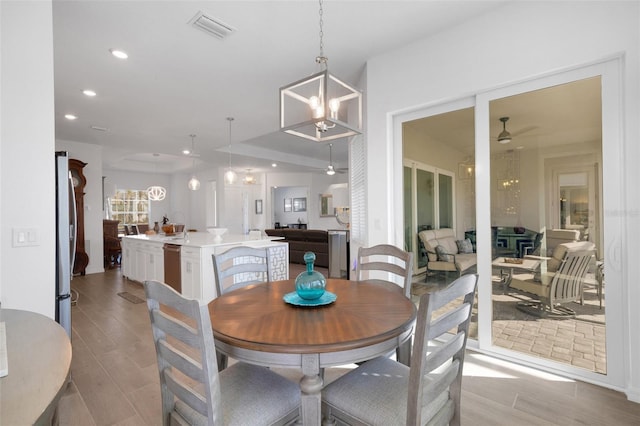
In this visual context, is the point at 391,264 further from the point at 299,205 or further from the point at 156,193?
the point at 299,205

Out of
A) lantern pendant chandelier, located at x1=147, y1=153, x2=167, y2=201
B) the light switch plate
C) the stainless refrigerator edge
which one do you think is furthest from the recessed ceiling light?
lantern pendant chandelier, located at x1=147, y1=153, x2=167, y2=201

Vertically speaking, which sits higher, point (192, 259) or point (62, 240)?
point (62, 240)

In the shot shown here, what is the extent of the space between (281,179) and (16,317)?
981cm

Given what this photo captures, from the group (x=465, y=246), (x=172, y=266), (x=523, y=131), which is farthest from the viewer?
(x=172, y=266)

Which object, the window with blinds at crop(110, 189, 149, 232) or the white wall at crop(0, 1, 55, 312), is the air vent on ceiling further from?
the window with blinds at crop(110, 189, 149, 232)

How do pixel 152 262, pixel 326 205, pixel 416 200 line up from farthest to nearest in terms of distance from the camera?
pixel 326 205 → pixel 152 262 → pixel 416 200

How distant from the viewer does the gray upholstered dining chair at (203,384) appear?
103cm

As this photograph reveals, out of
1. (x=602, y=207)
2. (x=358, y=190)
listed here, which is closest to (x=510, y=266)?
(x=602, y=207)

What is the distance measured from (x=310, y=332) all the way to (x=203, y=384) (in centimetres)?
42

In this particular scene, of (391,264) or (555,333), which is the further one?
(555,333)

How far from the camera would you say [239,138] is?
6316 mm

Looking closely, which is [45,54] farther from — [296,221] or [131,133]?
[296,221]

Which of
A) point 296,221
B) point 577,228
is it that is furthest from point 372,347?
point 296,221

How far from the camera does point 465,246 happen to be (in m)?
2.79
